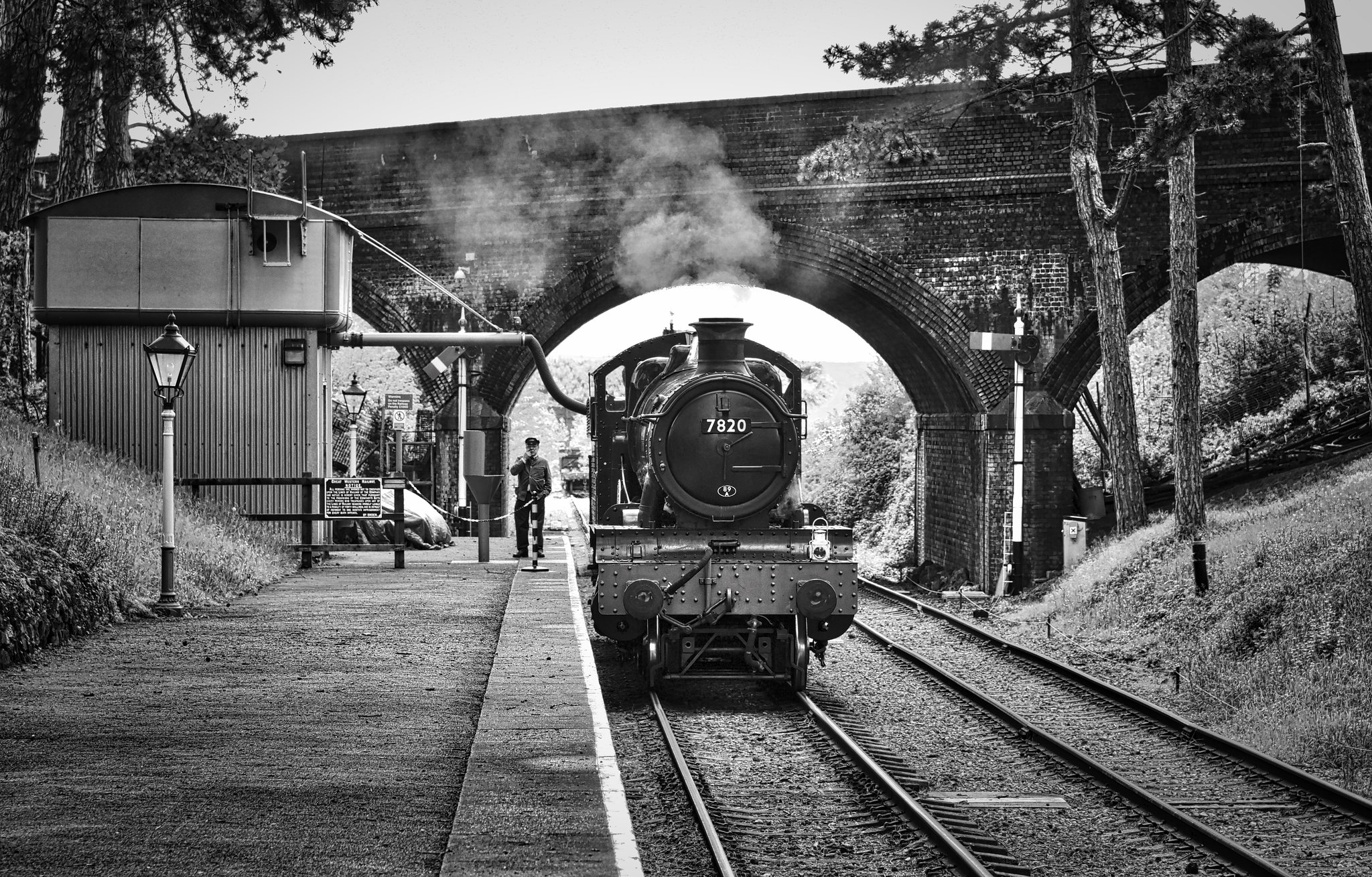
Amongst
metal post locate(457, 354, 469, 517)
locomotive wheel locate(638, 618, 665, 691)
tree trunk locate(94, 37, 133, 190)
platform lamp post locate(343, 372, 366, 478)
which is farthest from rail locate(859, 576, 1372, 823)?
platform lamp post locate(343, 372, 366, 478)

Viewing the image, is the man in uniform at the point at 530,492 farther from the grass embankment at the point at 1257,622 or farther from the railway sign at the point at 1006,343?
the railway sign at the point at 1006,343

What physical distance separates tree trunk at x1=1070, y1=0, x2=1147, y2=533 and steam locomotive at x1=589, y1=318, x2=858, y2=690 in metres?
9.34

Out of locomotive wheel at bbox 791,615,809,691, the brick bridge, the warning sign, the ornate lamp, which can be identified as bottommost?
locomotive wheel at bbox 791,615,809,691

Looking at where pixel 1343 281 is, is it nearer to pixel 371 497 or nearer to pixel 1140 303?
pixel 1140 303

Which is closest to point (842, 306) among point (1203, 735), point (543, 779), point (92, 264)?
point (92, 264)

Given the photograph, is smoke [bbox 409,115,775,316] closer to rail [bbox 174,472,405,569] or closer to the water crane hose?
the water crane hose

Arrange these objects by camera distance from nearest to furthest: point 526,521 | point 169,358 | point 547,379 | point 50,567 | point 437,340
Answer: point 50,567 → point 169,358 → point 526,521 → point 437,340 → point 547,379

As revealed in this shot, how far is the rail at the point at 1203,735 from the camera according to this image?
745 centimetres

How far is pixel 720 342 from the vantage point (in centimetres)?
1075

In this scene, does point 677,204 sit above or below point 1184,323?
above

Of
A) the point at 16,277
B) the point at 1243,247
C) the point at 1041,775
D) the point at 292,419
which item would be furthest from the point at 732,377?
the point at 1243,247

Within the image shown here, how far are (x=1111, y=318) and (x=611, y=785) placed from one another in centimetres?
1452

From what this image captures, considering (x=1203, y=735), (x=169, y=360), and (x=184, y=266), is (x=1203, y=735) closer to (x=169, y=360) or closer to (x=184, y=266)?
(x=169, y=360)

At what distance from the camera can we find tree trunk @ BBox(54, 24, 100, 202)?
18172 millimetres
